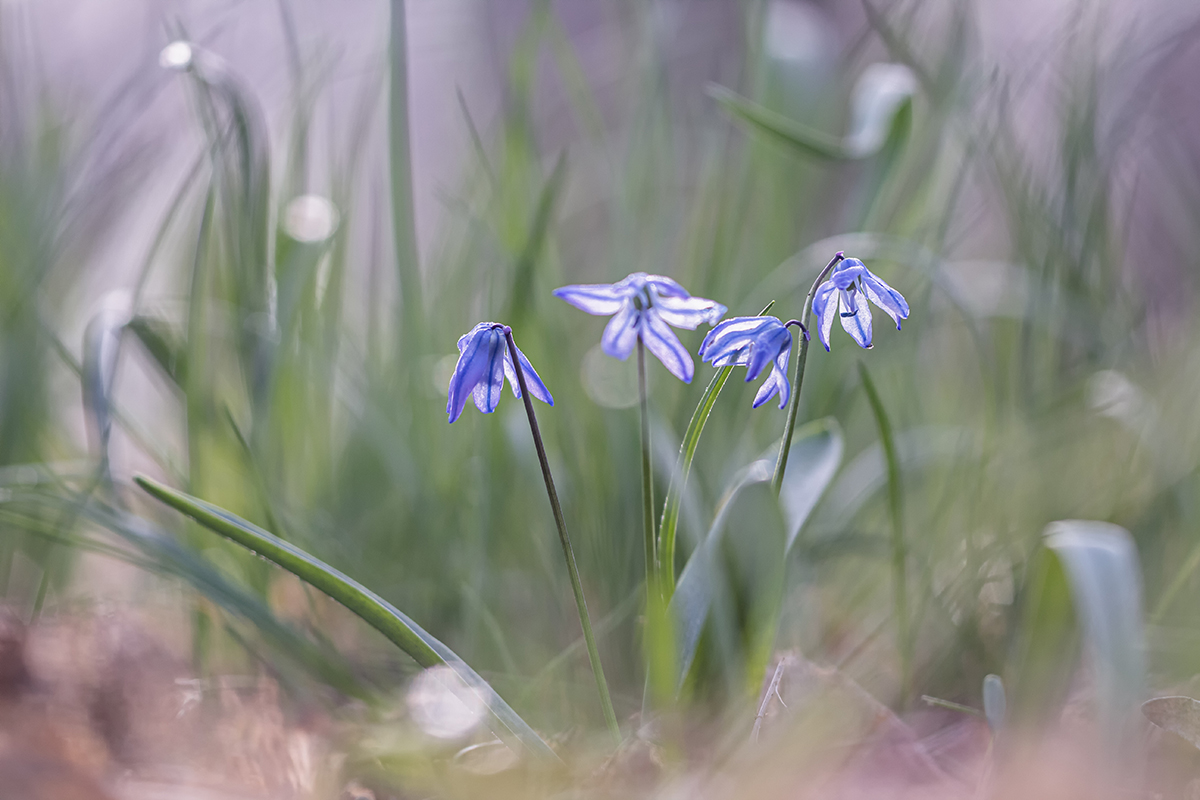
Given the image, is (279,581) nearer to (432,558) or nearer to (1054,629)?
(432,558)

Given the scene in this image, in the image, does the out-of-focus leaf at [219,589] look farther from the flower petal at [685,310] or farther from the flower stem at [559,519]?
the flower petal at [685,310]

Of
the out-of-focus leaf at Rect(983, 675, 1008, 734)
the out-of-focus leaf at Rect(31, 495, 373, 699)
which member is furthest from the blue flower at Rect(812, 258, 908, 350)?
the out-of-focus leaf at Rect(31, 495, 373, 699)

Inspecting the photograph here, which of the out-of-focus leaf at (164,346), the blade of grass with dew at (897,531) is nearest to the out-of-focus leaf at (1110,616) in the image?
the blade of grass with dew at (897,531)

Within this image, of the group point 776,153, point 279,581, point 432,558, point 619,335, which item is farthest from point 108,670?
point 776,153

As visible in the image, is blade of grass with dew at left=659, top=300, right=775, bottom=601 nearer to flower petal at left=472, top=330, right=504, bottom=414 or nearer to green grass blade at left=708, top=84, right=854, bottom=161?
flower petal at left=472, top=330, right=504, bottom=414

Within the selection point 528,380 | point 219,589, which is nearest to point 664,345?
point 528,380

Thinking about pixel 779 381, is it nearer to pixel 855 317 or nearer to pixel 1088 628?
pixel 855 317
